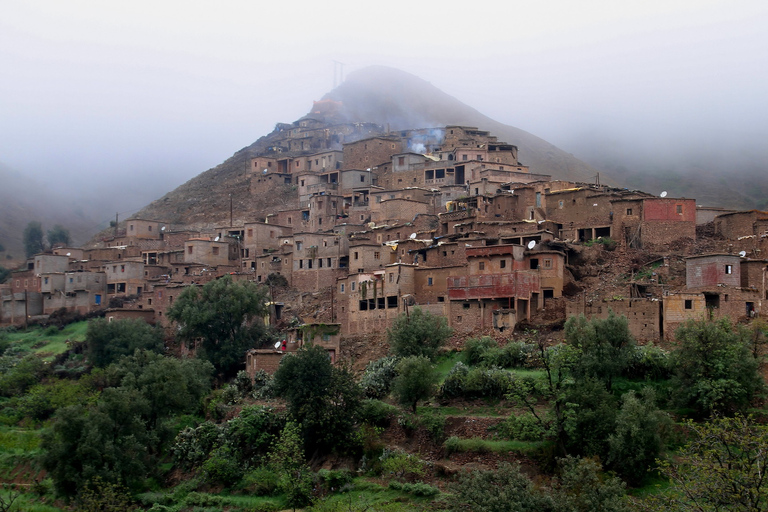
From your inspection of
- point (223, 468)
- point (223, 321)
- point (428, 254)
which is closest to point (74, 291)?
point (223, 321)

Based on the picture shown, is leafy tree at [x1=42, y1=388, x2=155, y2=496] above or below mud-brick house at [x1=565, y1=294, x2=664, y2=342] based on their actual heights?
below

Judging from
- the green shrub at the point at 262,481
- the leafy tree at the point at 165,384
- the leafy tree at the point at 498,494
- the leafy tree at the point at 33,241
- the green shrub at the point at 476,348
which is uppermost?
the leafy tree at the point at 33,241

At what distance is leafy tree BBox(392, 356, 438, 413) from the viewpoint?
99.6 ft

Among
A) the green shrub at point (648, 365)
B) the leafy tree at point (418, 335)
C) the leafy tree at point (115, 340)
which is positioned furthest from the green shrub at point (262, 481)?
the leafy tree at point (115, 340)

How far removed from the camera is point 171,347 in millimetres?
45781

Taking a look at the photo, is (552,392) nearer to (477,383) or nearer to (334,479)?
(477,383)

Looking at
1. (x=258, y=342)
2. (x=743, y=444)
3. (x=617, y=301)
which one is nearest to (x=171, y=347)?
(x=258, y=342)

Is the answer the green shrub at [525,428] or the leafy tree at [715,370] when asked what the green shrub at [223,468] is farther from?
the leafy tree at [715,370]

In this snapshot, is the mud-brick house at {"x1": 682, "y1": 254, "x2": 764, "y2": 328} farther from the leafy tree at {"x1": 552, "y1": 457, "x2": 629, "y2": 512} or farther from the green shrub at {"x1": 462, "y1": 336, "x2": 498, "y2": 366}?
the leafy tree at {"x1": 552, "y1": 457, "x2": 629, "y2": 512}

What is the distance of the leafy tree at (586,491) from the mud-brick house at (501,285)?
1251cm

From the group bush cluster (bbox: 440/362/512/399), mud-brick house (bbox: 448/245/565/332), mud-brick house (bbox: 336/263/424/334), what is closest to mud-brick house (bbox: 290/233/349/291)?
mud-brick house (bbox: 336/263/424/334)

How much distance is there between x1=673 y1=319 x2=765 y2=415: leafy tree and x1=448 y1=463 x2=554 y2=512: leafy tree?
7225 mm

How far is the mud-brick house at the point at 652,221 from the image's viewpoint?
3994cm

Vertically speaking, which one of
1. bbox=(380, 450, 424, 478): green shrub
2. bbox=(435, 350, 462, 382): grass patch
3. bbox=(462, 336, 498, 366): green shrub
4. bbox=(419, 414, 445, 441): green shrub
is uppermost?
bbox=(462, 336, 498, 366): green shrub
